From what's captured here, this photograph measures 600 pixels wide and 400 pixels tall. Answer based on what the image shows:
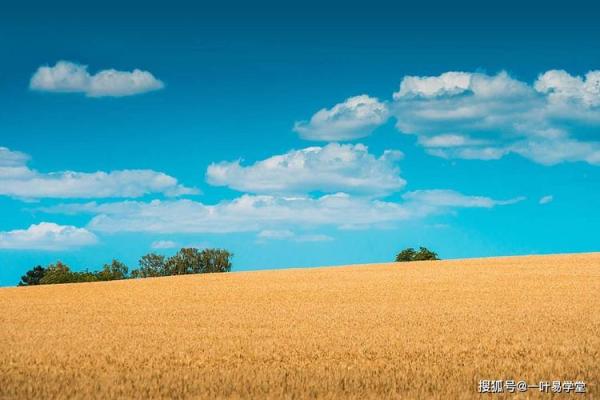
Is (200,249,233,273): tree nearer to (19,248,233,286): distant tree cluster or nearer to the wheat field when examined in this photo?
(19,248,233,286): distant tree cluster

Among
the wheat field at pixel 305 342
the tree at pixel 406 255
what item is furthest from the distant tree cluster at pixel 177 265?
the wheat field at pixel 305 342

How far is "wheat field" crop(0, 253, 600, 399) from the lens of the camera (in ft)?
37.0

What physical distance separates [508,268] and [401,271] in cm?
793

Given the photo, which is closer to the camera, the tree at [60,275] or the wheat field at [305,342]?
the wheat field at [305,342]

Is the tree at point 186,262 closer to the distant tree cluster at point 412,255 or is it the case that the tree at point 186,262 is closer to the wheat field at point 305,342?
the distant tree cluster at point 412,255

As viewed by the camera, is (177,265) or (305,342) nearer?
(305,342)

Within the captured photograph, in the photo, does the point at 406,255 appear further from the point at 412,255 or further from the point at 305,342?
the point at 305,342

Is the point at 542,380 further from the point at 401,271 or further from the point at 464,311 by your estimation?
the point at 401,271

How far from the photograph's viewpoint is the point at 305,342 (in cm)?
1667

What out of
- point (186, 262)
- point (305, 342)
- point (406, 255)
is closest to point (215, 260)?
point (186, 262)

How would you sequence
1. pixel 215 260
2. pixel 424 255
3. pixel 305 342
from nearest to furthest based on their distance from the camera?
pixel 305 342 < pixel 424 255 < pixel 215 260

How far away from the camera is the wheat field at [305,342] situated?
444 inches

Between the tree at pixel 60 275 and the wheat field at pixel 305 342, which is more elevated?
A: the tree at pixel 60 275

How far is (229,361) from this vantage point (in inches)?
546
